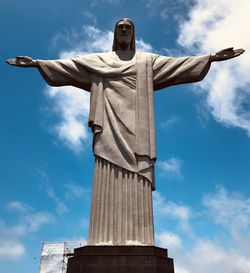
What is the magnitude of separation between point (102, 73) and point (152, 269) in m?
5.87

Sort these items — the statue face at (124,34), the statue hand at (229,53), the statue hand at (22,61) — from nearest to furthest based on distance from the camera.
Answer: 1. the statue hand at (229,53)
2. the statue hand at (22,61)
3. the statue face at (124,34)

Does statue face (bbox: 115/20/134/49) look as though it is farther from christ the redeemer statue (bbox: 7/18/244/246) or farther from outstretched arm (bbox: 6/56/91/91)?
outstretched arm (bbox: 6/56/91/91)

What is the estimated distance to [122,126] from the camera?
9500 mm

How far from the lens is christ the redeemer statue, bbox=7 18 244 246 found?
8.40 m

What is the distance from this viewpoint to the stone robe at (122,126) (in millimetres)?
8375

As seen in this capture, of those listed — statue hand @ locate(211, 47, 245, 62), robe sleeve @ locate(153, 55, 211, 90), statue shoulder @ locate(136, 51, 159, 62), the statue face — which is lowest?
robe sleeve @ locate(153, 55, 211, 90)

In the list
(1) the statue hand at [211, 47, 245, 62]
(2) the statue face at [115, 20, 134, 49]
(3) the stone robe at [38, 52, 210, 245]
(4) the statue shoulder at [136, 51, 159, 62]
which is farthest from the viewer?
(2) the statue face at [115, 20, 134, 49]

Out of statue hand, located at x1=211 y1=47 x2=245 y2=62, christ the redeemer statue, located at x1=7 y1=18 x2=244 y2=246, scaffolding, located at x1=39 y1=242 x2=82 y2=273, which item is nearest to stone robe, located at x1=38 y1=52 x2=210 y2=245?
christ the redeemer statue, located at x1=7 y1=18 x2=244 y2=246

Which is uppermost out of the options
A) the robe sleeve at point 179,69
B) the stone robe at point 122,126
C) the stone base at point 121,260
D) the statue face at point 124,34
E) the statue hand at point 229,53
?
the statue face at point 124,34

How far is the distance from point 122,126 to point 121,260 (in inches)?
146

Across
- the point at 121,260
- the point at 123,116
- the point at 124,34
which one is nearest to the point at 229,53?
the point at 124,34

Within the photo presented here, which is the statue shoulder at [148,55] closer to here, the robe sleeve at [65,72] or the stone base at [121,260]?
the robe sleeve at [65,72]

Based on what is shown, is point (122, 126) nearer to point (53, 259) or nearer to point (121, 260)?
point (121, 260)

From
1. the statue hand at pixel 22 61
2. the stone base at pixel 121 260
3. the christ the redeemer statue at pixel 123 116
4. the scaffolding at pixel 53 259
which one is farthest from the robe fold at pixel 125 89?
the scaffolding at pixel 53 259
